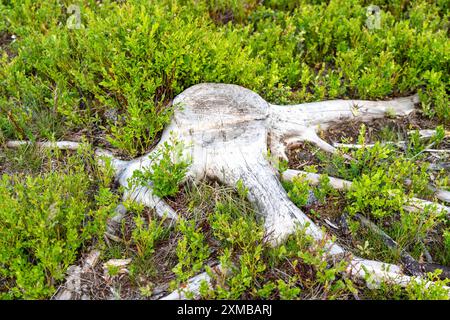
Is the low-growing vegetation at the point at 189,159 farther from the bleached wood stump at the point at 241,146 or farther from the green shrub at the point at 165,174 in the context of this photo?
the bleached wood stump at the point at 241,146

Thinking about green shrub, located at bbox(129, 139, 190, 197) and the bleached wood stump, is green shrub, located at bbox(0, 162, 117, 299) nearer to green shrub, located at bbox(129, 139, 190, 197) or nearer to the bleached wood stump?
green shrub, located at bbox(129, 139, 190, 197)

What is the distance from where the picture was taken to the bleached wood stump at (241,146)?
487 cm

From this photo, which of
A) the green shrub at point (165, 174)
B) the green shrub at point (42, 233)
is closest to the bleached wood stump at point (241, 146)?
the green shrub at point (165, 174)

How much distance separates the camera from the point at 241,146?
5312 millimetres

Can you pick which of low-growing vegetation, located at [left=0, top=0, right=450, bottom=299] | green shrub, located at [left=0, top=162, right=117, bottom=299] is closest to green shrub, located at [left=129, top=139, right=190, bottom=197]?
low-growing vegetation, located at [left=0, top=0, right=450, bottom=299]

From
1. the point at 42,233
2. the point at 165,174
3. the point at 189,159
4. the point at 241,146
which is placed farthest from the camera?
the point at 241,146

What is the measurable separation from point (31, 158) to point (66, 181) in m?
1.00

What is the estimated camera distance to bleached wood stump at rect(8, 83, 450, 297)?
16.0 feet

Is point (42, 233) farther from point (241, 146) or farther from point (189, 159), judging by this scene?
point (241, 146)

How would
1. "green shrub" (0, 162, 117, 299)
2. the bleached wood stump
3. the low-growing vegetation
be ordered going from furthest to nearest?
the bleached wood stump, the low-growing vegetation, "green shrub" (0, 162, 117, 299)

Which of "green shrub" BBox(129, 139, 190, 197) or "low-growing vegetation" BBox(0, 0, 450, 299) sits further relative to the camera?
"green shrub" BBox(129, 139, 190, 197)

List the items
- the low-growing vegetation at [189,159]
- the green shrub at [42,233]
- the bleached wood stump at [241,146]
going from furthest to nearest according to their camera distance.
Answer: the bleached wood stump at [241,146], the low-growing vegetation at [189,159], the green shrub at [42,233]

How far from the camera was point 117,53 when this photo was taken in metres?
5.92

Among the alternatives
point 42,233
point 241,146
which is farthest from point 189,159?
point 42,233
